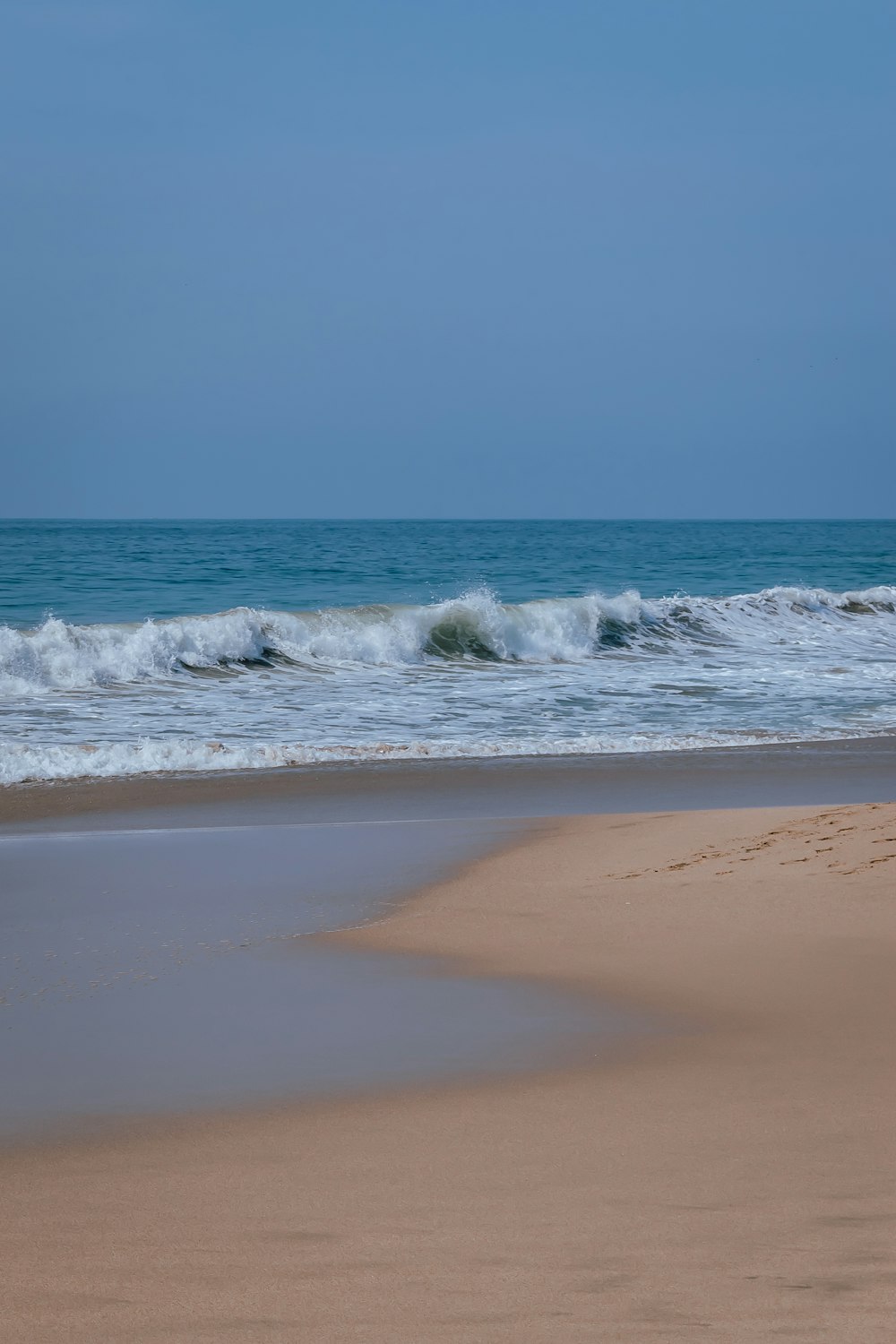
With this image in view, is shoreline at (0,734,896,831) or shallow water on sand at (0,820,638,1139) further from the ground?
shallow water on sand at (0,820,638,1139)

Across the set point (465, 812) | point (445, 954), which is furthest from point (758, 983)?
point (465, 812)

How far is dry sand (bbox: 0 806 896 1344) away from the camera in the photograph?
2.05 m

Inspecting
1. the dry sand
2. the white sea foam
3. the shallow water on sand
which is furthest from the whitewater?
the dry sand

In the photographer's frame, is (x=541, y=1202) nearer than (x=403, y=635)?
Yes

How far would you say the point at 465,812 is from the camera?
25.1ft

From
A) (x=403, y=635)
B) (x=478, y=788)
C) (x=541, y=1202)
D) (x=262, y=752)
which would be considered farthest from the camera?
(x=403, y=635)

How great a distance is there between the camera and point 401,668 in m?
16.5

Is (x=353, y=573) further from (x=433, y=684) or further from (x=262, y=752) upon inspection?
(x=262, y=752)

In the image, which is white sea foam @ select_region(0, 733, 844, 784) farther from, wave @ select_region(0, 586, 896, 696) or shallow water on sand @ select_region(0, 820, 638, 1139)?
wave @ select_region(0, 586, 896, 696)

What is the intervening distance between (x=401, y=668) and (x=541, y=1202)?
46.3 feet

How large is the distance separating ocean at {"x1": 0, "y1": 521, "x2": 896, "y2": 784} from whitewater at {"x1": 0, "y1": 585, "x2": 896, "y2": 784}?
0.12 feet

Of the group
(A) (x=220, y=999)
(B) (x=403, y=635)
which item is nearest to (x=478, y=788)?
(A) (x=220, y=999)

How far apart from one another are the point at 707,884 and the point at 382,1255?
327 centimetres

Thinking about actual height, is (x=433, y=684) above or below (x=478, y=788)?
above
